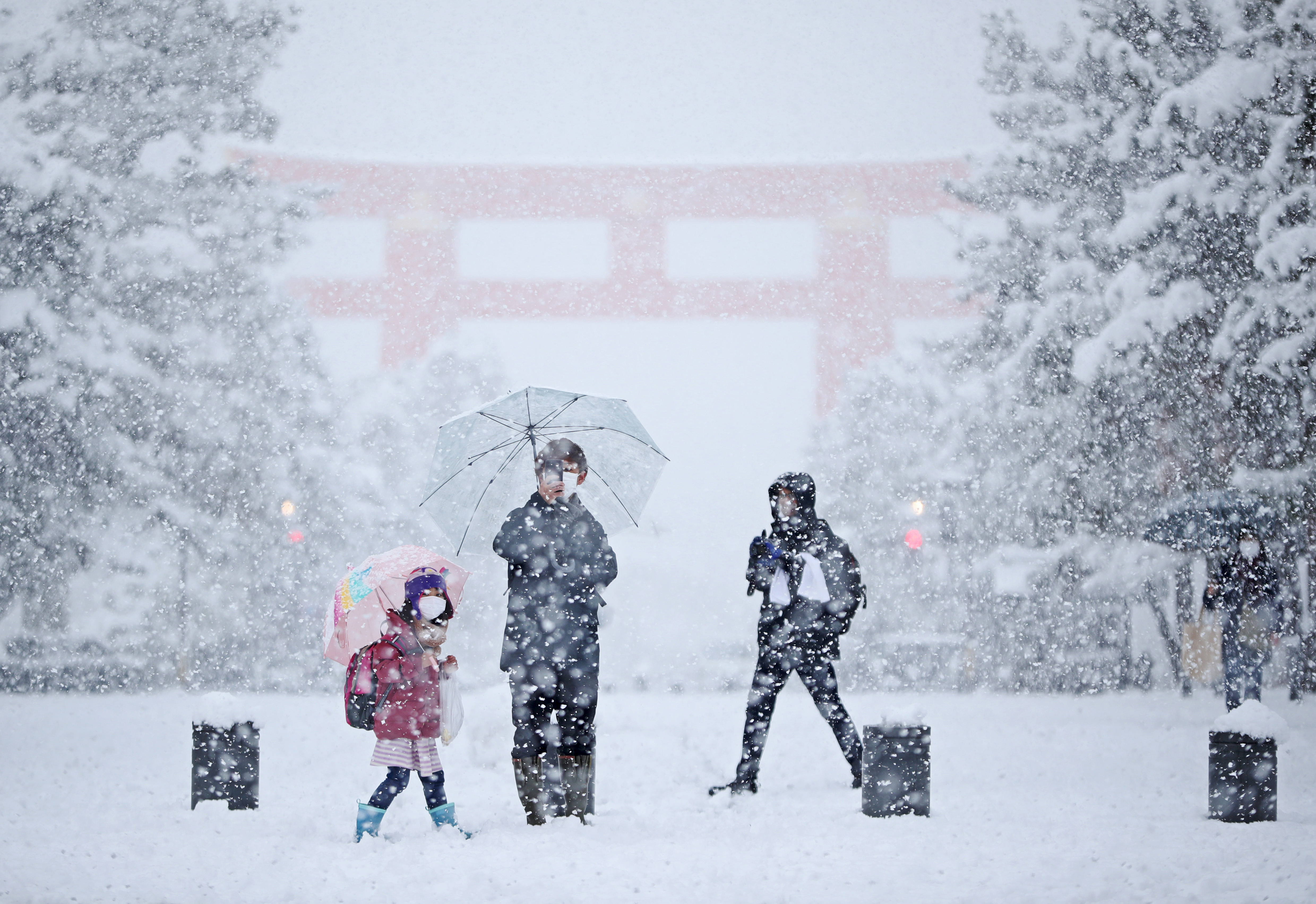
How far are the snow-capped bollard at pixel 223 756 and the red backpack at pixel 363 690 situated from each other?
1370mm

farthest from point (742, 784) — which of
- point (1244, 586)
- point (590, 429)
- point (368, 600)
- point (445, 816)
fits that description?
point (1244, 586)

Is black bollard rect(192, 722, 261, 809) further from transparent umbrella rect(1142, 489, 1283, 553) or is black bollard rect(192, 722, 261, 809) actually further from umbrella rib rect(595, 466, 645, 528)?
transparent umbrella rect(1142, 489, 1283, 553)

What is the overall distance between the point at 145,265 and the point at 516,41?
148297 mm

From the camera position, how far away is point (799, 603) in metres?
6.53

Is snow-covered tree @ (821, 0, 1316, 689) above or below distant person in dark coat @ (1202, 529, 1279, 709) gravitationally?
above

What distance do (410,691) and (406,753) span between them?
0.26 m

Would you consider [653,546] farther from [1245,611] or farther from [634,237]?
[1245,611]

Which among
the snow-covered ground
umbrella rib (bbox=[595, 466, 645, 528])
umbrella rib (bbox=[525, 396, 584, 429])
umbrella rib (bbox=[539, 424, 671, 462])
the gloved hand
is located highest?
umbrella rib (bbox=[525, 396, 584, 429])

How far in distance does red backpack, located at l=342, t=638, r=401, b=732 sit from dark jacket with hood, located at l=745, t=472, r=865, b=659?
217 cm

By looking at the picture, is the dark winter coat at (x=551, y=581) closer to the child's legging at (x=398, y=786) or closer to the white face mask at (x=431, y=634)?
the white face mask at (x=431, y=634)

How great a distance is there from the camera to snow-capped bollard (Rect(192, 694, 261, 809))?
20.4 ft

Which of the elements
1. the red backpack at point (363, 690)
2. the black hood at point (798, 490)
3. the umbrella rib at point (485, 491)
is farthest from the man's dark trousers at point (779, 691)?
the red backpack at point (363, 690)

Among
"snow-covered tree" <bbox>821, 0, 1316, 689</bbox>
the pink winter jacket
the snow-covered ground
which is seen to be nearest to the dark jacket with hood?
the snow-covered ground

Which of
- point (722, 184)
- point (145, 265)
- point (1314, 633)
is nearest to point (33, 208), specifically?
point (145, 265)
